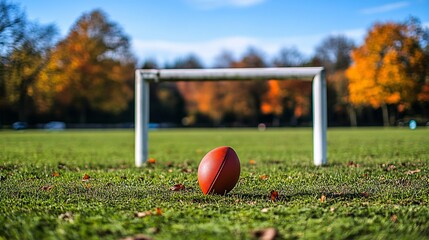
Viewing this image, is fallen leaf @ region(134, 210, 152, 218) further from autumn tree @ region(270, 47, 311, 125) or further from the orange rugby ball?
autumn tree @ region(270, 47, 311, 125)

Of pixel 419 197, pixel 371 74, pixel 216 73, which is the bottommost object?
pixel 419 197

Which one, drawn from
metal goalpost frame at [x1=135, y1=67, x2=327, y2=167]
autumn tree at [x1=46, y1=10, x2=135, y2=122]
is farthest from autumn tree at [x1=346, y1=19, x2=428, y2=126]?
metal goalpost frame at [x1=135, y1=67, x2=327, y2=167]

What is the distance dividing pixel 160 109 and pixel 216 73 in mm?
59463

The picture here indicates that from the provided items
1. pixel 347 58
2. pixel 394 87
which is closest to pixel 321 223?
pixel 394 87

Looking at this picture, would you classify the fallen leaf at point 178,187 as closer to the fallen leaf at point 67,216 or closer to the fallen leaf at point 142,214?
the fallen leaf at point 142,214

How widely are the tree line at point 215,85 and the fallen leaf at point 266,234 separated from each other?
1083cm

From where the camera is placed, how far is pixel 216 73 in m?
9.84

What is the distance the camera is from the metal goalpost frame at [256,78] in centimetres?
971

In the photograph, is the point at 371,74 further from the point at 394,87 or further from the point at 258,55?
the point at 258,55

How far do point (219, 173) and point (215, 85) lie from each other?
58555 mm

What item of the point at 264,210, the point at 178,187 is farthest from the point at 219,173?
the point at 264,210

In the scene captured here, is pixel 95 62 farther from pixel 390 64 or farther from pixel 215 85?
pixel 390 64

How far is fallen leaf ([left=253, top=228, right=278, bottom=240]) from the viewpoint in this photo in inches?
145

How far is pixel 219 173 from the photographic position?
5.89m
